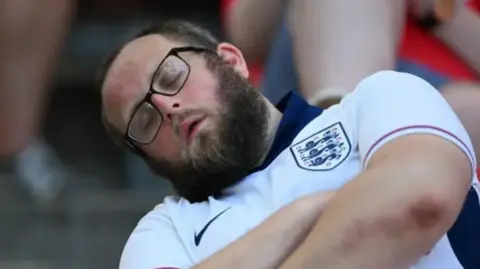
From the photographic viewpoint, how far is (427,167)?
729mm

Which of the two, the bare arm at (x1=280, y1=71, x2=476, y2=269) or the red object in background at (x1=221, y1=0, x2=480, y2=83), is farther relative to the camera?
the red object in background at (x1=221, y1=0, x2=480, y2=83)

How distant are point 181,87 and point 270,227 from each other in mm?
238

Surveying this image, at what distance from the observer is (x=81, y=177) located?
226 cm

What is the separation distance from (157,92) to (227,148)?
0.11 metres

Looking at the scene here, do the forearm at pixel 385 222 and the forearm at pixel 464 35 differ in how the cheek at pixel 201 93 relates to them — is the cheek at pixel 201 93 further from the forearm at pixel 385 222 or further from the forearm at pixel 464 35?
the forearm at pixel 464 35

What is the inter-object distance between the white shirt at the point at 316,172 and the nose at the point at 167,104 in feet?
0.32

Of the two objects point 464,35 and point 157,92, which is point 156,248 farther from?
point 464,35

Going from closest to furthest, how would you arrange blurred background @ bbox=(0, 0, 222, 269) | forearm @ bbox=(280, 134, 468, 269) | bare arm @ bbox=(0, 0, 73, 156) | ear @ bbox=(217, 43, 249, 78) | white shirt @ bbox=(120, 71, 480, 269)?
bare arm @ bbox=(0, 0, 73, 156), forearm @ bbox=(280, 134, 468, 269), white shirt @ bbox=(120, 71, 480, 269), ear @ bbox=(217, 43, 249, 78), blurred background @ bbox=(0, 0, 222, 269)

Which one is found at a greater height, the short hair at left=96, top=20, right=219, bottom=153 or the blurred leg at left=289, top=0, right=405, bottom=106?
the short hair at left=96, top=20, right=219, bottom=153

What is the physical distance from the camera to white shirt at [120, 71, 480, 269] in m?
0.81

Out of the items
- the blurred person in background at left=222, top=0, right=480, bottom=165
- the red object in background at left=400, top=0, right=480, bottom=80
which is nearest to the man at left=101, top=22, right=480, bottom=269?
the blurred person in background at left=222, top=0, right=480, bottom=165

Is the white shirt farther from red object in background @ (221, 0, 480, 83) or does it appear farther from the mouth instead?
red object in background @ (221, 0, 480, 83)

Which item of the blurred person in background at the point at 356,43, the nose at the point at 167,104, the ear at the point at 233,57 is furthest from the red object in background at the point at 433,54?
the nose at the point at 167,104

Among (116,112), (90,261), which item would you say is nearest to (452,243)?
(116,112)
